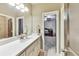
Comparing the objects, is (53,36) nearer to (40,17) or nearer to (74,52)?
(40,17)

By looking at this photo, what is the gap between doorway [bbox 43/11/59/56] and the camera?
1.64 metres

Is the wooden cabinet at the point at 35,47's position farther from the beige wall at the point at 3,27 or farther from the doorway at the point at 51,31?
the beige wall at the point at 3,27

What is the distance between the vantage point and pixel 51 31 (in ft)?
5.36

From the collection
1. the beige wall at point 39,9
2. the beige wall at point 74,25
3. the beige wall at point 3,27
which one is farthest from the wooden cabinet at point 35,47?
the beige wall at point 74,25

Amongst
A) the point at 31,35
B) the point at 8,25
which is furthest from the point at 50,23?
the point at 8,25

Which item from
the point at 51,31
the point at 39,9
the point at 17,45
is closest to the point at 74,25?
the point at 51,31

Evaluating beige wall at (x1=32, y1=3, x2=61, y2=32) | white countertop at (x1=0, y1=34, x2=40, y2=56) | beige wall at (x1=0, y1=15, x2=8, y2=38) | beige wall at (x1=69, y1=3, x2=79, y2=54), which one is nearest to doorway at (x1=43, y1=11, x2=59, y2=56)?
A: beige wall at (x1=32, y1=3, x2=61, y2=32)

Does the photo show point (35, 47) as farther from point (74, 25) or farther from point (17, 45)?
point (74, 25)

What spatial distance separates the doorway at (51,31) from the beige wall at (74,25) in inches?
12.5

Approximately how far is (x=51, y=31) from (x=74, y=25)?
1.42 ft

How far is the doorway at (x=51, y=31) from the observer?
1.64 meters

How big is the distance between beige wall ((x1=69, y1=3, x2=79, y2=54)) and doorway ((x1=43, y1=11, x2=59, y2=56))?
1.04 ft

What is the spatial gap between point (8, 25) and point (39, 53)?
0.58 meters

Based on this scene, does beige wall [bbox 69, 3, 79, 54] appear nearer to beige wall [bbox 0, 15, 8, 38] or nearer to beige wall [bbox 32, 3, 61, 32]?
beige wall [bbox 32, 3, 61, 32]
